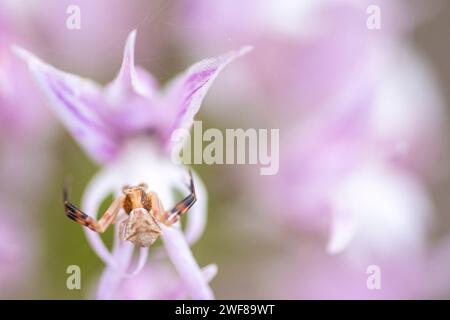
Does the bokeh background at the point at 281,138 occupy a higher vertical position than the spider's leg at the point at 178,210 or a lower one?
higher

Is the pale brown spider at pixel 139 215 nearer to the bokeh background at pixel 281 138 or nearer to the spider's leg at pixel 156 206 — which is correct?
the spider's leg at pixel 156 206

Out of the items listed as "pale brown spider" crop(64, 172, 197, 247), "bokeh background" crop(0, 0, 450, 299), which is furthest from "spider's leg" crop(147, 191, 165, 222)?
"bokeh background" crop(0, 0, 450, 299)

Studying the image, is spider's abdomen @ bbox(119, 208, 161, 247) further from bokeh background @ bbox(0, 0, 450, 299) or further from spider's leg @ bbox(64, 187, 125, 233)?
bokeh background @ bbox(0, 0, 450, 299)

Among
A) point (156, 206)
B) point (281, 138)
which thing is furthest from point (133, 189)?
point (281, 138)

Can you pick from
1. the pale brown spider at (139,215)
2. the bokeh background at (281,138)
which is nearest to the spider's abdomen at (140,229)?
the pale brown spider at (139,215)

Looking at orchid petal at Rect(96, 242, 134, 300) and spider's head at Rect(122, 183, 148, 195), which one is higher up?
spider's head at Rect(122, 183, 148, 195)

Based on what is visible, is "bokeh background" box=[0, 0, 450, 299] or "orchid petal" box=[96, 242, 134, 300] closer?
"orchid petal" box=[96, 242, 134, 300]

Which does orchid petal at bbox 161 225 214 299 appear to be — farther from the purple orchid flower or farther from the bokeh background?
the bokeh background

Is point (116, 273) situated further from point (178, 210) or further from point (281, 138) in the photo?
point (281, 138)

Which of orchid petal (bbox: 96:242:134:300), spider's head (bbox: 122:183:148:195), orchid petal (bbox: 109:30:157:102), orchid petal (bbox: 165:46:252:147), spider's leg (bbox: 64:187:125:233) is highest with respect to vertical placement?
orchid petal (bbox: 109:30:157:102)
